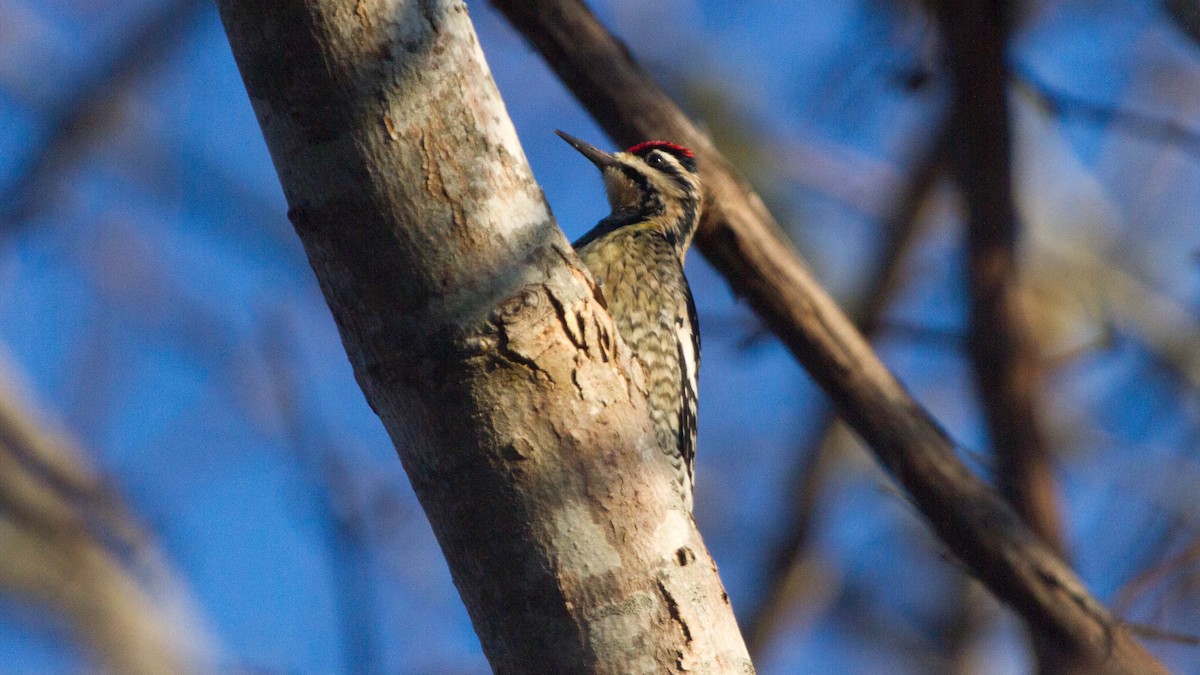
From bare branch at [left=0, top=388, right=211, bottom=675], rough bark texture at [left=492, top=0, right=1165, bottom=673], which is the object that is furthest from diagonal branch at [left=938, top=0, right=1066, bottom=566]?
bare branch at [left=0, top=388, right=211, bottom=675]

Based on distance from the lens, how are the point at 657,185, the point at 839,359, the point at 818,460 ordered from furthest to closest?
the point at 818,460 → the point at 657,185 → the point at 839,359

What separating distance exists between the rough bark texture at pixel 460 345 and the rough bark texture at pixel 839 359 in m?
1.79

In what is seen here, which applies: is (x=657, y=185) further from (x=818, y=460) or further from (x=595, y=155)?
(x=818, y=460)

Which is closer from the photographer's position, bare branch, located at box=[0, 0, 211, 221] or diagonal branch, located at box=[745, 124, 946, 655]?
bare branch, located at box=[0, 0, 211, 221]

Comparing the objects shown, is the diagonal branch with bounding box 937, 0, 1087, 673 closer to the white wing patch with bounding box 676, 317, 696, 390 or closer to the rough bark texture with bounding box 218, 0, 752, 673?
the white wing patch with bounding box 676, 317, 696, 390

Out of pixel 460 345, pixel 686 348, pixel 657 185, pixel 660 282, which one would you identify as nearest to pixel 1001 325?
pixel 686 348

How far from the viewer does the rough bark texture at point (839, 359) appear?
12.1ft

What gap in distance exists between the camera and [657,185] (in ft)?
15.4

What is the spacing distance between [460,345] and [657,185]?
2.94m

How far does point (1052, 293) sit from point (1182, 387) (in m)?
1.58

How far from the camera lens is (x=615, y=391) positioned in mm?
2021

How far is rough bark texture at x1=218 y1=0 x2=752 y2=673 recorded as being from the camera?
72.9 inches

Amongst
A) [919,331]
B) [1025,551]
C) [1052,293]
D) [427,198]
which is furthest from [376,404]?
[1052,293]

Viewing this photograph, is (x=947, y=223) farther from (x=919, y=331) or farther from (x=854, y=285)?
(x=919, y=331)
